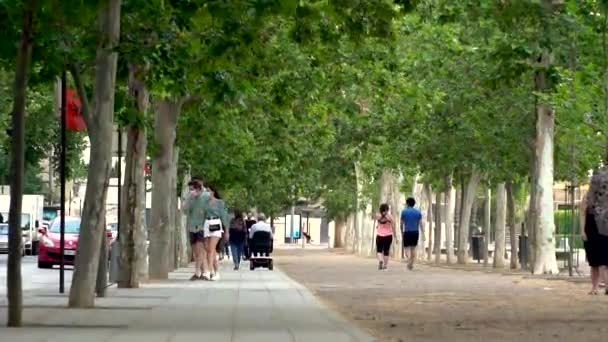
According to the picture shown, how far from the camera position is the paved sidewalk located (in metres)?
15.8

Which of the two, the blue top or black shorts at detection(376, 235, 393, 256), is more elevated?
the blue top

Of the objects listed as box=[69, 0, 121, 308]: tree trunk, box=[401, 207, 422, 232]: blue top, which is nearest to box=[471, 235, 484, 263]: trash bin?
box=[401, 207, 422, 232]: blue top

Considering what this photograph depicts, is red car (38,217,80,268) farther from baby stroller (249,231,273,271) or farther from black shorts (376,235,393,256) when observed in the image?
black shorts (376,235,393,256)

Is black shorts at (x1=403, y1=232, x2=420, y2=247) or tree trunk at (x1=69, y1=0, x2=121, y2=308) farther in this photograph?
black shorts at (x1=403, y1=232, x2=420, y2=247)

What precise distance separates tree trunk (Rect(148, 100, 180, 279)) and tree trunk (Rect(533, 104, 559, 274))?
27.9 ft

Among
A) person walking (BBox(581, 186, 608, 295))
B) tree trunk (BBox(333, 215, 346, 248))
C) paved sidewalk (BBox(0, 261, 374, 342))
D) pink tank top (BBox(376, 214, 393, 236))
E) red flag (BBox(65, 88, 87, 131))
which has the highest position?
tree trunk (BBox(333, 215, 346, 248))

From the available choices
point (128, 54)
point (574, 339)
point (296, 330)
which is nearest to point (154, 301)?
point (128, 54)

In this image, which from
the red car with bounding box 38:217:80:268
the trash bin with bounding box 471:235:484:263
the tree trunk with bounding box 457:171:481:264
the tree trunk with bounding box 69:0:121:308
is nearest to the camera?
the tree trunk with bounding box 69:0:121:308

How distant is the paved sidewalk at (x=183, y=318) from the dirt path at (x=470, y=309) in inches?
22.4

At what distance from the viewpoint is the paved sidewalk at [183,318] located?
1580 centimetres

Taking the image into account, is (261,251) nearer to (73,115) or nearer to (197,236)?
(197,236)

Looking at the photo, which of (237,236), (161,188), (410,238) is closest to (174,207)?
(237,236)

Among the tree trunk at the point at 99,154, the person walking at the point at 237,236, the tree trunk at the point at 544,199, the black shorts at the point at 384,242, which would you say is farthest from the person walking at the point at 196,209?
the person walking at the point at 237,236

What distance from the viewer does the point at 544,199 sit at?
38344 mm
